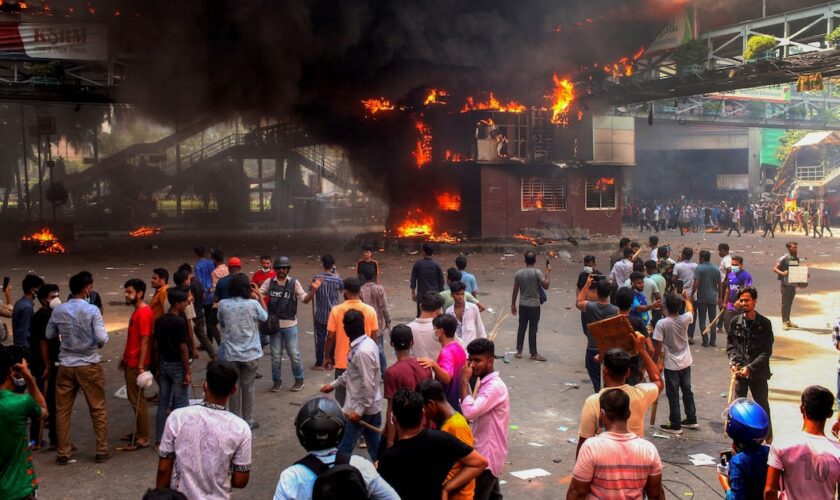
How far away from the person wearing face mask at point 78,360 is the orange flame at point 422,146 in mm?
20271

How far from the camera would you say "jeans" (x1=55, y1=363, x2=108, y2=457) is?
5.88 metres

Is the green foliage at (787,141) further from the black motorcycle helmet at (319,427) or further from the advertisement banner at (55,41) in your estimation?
the black motorcycle helmet at (319,427)

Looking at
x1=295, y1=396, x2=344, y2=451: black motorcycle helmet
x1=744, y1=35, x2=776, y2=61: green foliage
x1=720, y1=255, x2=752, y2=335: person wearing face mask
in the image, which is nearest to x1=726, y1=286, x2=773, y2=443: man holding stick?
x1=720, y1=255, x2=752, y2=335: person wearing face mask

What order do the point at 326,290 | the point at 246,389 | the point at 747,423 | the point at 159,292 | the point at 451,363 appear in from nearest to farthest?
the point at 747,423 → the point at 451,363 → the point at 246,389 → the point at 159,292 → the point at 326,290

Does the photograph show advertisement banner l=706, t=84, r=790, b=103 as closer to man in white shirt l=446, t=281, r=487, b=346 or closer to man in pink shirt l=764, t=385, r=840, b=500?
man in white shirt l=446, t=281, r=487, b=346

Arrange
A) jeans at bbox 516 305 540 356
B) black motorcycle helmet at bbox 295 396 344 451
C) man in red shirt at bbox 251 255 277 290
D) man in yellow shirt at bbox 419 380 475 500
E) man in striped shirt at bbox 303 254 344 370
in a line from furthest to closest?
1. jeans at bbox 516 305 540 356
2. man in red shirt at bbox 251 255 277 290
3. man in striped shirt at bbox 303 254 344 370
4. man in yellow shirt at bbox 419 380 475 500
5. black motorcycle helmet at bbox 295 396 344 451

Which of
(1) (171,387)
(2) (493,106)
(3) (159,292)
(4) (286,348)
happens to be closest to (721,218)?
(2) (493,106)

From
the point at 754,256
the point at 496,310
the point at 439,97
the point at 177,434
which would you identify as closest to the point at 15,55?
the point at 439,97

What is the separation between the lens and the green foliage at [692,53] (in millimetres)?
22266

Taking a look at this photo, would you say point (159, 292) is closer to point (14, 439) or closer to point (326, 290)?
point (326, 290)

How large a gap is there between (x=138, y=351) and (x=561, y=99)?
21.3m

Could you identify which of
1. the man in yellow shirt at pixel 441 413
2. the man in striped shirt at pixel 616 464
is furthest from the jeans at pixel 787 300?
the man in yellow shirt at pixel 441 413

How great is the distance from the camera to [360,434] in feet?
17.1

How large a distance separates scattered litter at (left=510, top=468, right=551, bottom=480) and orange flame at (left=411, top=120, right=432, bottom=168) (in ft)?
66.9
